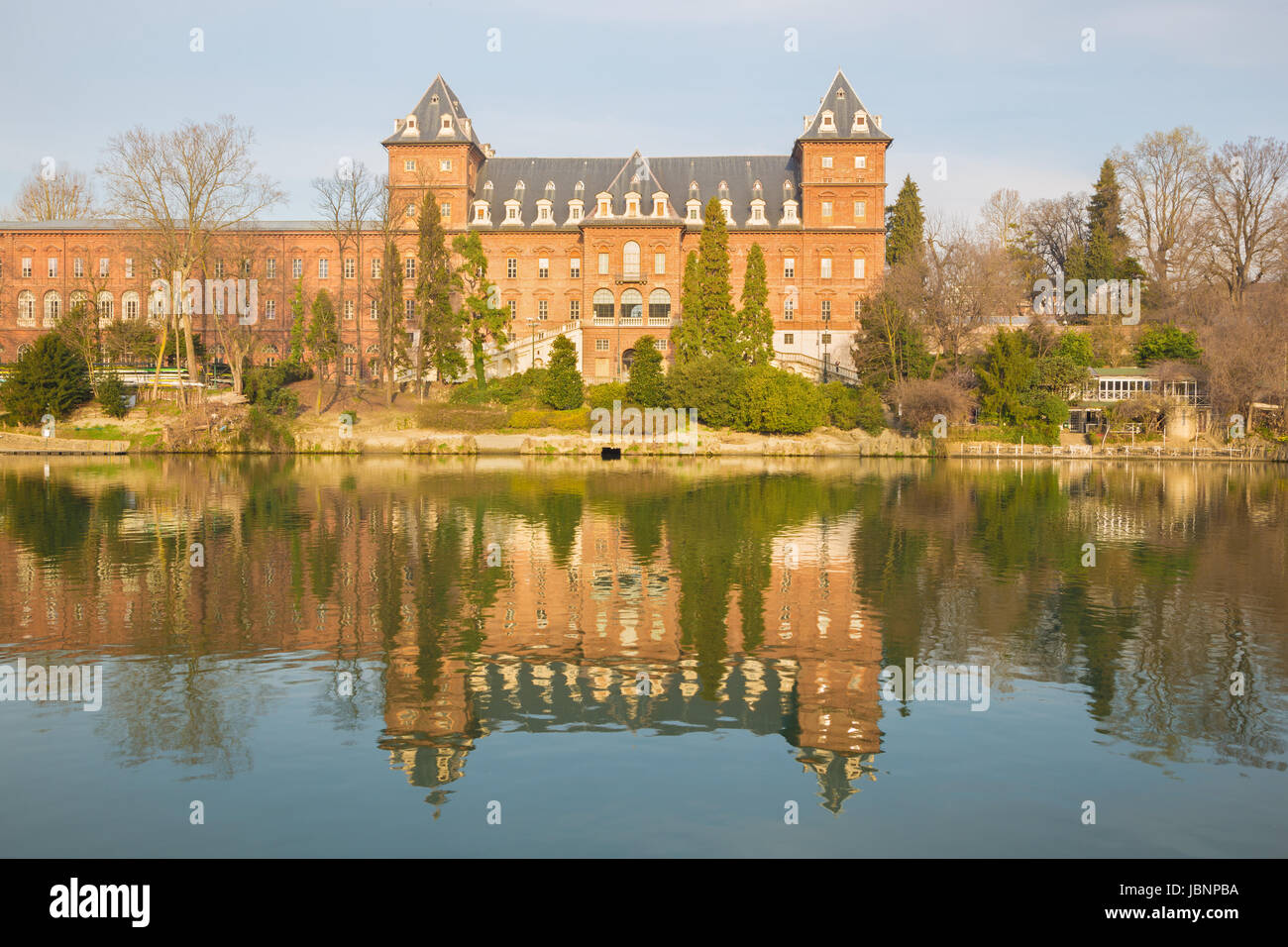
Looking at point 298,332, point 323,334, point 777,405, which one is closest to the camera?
point 777,405

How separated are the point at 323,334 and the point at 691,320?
22515 millimetres

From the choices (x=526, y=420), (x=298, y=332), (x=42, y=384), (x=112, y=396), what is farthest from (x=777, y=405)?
(x=42, y=384)

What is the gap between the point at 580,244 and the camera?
70.2 meters

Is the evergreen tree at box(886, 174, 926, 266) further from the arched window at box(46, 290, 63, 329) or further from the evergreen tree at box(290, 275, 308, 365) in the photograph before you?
the arched window at box(46, 290, 63, 329)

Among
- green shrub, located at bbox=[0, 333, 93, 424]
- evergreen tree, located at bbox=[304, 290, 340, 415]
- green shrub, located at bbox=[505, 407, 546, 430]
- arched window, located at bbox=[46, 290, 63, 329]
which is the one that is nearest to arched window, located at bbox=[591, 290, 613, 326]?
green shrub, located at bbox=[505, 407, 546, 430]

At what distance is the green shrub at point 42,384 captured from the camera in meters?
53.6

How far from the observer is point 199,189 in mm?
53938

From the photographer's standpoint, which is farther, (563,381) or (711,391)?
(563,381)

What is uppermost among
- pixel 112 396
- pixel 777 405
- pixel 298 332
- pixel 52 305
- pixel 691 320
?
pixel 52 305

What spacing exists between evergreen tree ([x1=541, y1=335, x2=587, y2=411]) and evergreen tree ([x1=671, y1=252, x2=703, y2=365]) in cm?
667

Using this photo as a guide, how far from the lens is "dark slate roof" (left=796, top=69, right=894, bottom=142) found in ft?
220

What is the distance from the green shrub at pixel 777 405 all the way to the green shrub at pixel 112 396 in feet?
110

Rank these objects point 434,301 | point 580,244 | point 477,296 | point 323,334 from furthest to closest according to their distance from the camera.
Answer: point 580,244, point 477,296, point 323,334, point 434,301

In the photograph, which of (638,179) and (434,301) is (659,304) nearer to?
(638,179)
